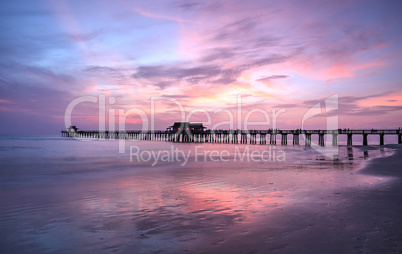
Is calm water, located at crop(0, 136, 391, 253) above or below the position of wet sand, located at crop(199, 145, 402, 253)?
below

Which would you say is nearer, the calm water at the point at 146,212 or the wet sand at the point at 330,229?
the wet sand at the point at 330,229

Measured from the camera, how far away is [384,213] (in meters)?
6.60

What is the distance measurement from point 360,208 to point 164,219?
16.5 feet

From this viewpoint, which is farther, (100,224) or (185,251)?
(100,224)

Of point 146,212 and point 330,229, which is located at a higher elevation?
point 330,229

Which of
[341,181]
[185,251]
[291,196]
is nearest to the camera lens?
[185,251]

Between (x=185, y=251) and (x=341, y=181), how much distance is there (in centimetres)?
955

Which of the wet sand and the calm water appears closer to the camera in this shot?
the wet sand

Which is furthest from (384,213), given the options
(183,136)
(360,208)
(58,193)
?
(183,136)

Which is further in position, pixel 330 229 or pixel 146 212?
pixel 146 212

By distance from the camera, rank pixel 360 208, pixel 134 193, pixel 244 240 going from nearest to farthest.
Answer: pixel 244 240 < pixel 360 208 < pixel 134 193

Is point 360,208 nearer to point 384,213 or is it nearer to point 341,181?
point 384,213

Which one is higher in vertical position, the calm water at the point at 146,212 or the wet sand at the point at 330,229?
the wet sand at the point at 330,229

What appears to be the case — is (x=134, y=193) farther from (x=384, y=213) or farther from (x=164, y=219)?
(x=384, y=213)
